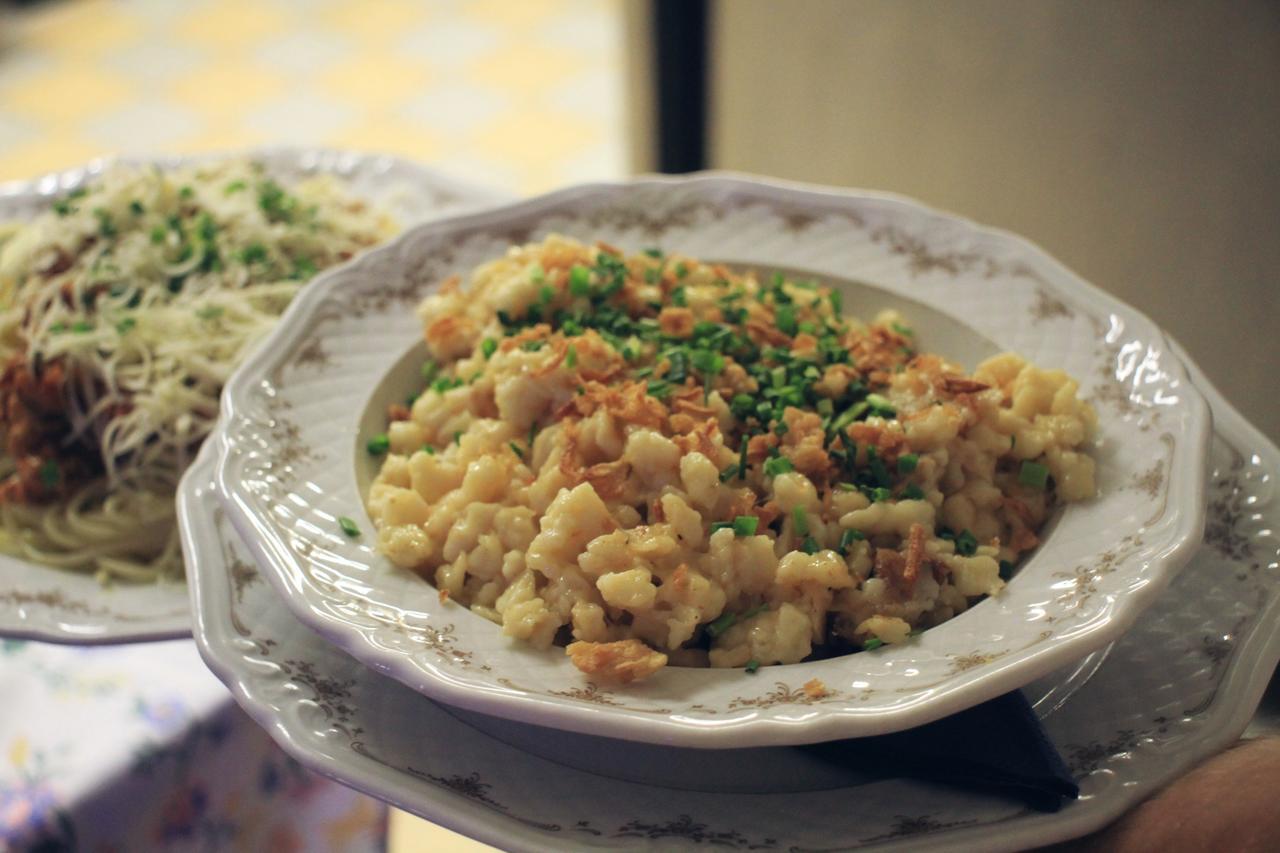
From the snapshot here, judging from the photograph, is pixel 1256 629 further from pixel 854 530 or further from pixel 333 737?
pixel 333 737

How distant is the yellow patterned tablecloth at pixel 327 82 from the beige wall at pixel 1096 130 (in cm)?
219

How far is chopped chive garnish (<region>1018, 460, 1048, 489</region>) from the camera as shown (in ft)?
4.81

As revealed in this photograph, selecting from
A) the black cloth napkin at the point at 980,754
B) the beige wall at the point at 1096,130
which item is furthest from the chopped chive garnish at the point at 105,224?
the beige wall at the point at 1096,130

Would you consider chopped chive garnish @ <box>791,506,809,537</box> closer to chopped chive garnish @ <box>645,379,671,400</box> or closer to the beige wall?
chopped chive garnish @ <box>645,379,671,400</box>

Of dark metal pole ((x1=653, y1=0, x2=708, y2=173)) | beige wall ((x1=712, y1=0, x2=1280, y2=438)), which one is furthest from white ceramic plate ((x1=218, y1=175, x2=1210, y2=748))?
dark metal pole ((x1=653, y1=0, x2=708, y2=173))

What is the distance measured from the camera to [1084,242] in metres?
2.83

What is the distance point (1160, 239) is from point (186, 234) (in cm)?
219

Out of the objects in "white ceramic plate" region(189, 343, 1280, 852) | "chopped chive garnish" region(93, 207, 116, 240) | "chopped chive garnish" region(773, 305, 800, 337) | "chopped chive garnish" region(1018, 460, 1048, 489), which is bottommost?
"white ceramic plate" region(189, 343, 1280, 852)

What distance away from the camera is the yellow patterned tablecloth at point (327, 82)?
5.89 meters

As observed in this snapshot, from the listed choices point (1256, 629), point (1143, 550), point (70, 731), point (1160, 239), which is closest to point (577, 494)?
point (1143, 550)

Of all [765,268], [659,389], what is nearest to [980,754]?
[659,389]

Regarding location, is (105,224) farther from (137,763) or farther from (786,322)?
(786,322)

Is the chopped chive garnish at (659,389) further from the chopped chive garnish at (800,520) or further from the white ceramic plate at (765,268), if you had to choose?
the white ceramic plate at (765,268)

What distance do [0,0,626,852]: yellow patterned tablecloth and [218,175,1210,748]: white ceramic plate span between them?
141 inches
